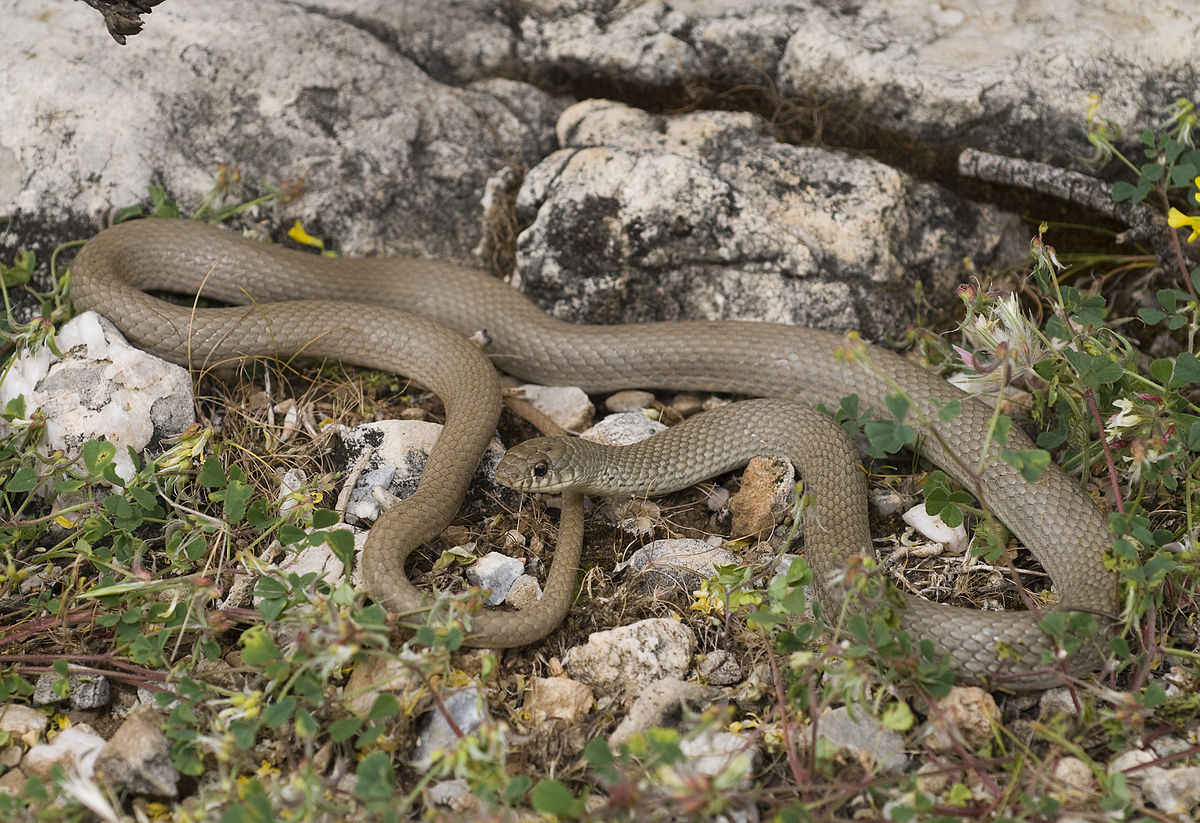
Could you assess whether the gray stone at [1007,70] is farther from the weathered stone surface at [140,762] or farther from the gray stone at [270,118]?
the weathered stone surface at [140,762]

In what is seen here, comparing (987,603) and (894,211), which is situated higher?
(894,211)

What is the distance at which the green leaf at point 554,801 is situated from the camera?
A: 106 inches

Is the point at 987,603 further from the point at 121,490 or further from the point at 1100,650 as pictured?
the point at 121,490

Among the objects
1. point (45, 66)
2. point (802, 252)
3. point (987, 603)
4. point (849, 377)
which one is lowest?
point (987, 603)

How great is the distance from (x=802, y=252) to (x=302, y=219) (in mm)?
2811

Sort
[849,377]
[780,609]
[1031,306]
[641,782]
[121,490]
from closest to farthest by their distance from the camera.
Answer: [641,782] < [780,609] < [121,490] < [849,377] < [1031,306]

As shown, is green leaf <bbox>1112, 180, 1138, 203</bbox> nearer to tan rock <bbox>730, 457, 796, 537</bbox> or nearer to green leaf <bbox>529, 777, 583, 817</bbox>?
tan rock <bbox>730, 457, 796, 537</bbox>

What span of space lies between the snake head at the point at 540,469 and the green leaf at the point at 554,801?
1.59 m

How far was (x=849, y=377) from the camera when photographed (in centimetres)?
484

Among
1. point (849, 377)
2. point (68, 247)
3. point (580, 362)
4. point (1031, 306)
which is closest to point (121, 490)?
point (68, 247)

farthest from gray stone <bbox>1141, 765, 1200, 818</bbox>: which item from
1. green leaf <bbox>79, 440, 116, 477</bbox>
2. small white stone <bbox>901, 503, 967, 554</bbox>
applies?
green leaf <bbox>79, 440, 116, 477</bbox>

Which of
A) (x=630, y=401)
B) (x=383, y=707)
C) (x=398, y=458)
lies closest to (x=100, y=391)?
(x=398, y=458)

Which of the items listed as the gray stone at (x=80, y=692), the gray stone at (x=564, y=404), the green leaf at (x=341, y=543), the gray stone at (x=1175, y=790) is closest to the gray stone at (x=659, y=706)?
the green leaf at (x=341, y=543)

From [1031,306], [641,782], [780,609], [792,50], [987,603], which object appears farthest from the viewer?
[792,50]
